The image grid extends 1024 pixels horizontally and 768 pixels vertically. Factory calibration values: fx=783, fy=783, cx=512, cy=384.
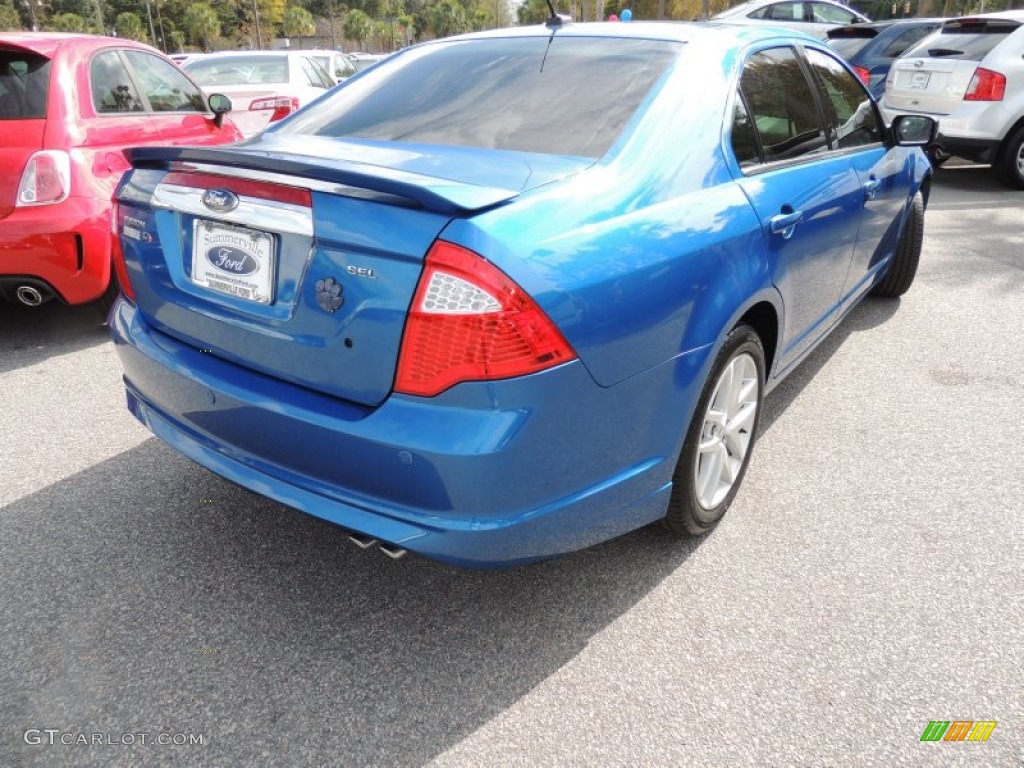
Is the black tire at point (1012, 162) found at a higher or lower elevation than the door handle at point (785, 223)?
lower

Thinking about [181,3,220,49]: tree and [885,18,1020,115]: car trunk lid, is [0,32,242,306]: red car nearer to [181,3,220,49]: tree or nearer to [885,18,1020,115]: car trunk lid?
[885,18,1020,115]: car trunk lid

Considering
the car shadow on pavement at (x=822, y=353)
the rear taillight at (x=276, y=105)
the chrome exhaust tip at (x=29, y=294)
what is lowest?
the car shadow on pavement at (x=822, y=353)

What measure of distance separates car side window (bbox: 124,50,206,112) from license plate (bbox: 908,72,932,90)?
7.27 meters

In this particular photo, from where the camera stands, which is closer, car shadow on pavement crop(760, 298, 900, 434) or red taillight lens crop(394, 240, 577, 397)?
red taillight lens crop(394, 240, 577, 397)

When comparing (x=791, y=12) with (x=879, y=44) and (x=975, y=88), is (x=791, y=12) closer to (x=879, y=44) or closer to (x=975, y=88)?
(x=879, y=44)

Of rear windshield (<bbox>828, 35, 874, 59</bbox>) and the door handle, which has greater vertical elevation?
rear windshield (<bbox>828, 35, 874, 59</bbox>)

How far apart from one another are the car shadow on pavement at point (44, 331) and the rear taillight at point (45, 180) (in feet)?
2.62

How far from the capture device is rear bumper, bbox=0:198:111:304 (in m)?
3.86

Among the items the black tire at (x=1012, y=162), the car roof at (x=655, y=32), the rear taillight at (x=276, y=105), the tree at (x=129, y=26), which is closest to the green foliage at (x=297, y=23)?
the tree at (x=129, y=26)

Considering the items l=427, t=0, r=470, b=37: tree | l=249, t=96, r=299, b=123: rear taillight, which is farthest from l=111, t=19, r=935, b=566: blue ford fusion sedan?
l=427, t=0, r=470, b=37: tree

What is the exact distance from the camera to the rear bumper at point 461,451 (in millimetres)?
1706

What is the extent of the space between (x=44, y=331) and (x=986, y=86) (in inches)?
340

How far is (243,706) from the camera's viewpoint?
1903mm

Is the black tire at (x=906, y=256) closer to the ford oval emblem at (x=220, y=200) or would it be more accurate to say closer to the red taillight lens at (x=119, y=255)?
the ford oval emblem at (x=220, y=200)
